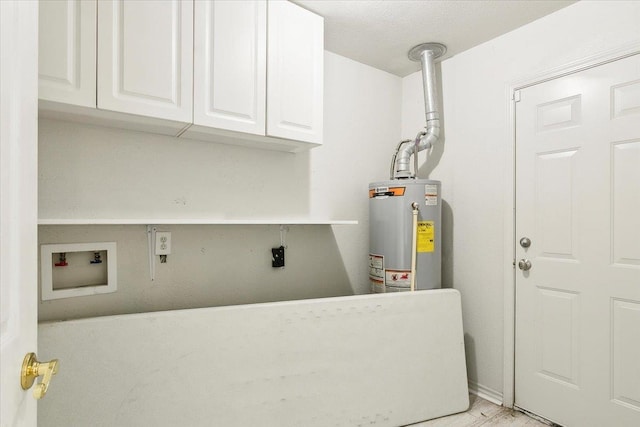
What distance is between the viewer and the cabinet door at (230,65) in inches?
66.2

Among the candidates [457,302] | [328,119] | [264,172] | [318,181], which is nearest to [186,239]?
[264,172]

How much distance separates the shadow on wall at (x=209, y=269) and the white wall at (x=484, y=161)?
920 millimetres

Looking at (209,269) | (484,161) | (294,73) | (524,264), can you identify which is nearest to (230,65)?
(294,73)

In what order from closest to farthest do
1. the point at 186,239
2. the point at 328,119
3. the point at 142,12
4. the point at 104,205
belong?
the point at 142,12 → the point at 104,205 → the point at 186,239 → the point at 328,119

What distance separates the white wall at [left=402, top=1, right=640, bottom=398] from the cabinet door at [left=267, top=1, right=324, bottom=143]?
3.79ft

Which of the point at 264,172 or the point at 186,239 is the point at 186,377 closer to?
the point at 186,239

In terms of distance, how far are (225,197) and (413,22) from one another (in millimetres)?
1612

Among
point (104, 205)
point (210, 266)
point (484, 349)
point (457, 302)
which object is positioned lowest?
point (484, 349)

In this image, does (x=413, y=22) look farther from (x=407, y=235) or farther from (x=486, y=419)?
(x=486, y=419)

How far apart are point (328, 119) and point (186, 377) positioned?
1885 millimetres

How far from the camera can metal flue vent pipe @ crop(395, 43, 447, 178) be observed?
2506 millimetres

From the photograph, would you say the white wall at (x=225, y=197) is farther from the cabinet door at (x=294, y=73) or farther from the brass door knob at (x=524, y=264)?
the brass door knob at (x=524, y=264)

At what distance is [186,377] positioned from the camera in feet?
5.26

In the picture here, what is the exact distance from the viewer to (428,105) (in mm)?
2545
